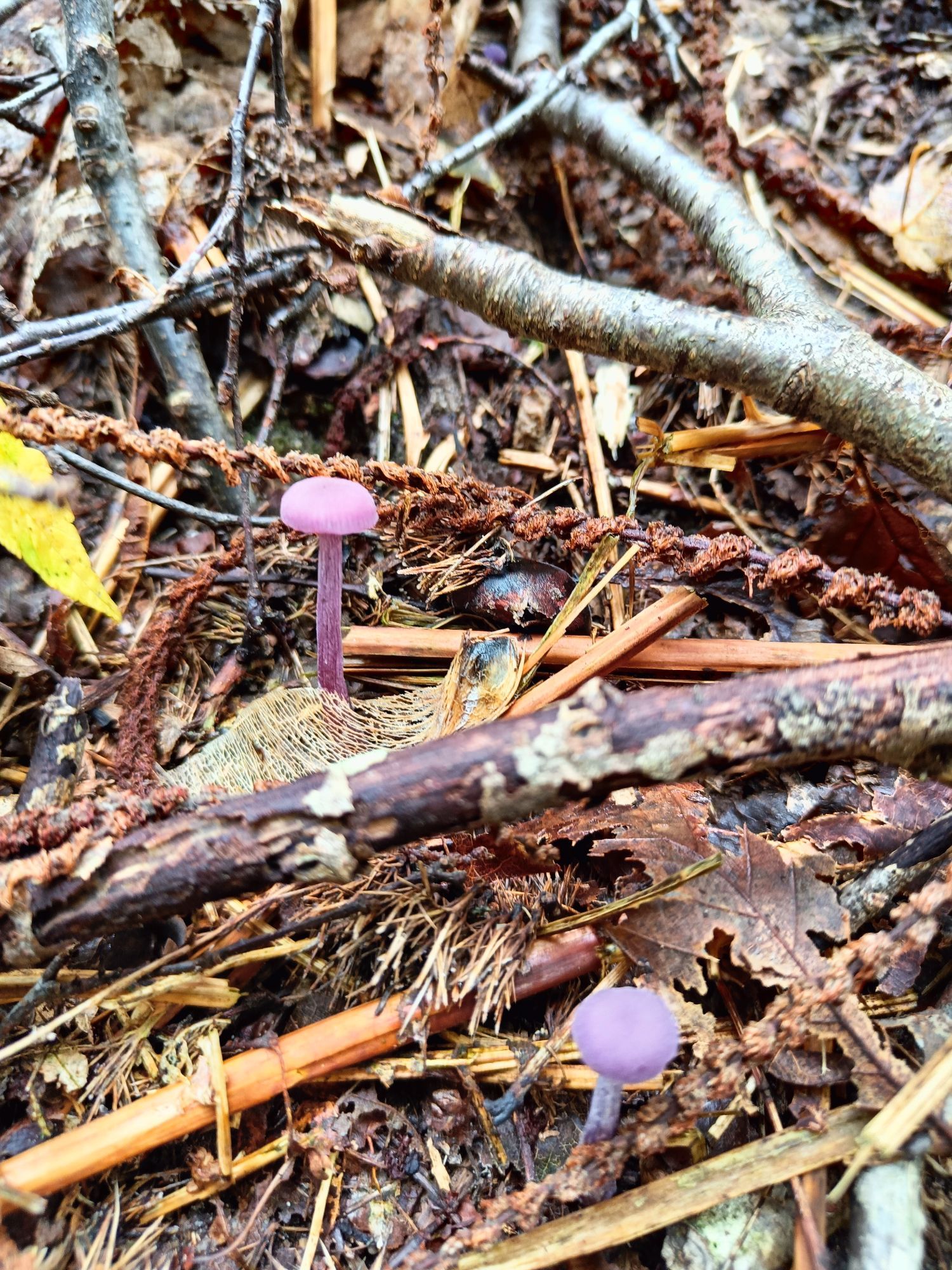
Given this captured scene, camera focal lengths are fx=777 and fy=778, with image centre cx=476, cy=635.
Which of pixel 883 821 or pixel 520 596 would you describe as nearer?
pixel 883 821

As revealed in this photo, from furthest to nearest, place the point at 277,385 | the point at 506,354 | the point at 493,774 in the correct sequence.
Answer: the point at 506,354, the point at 277,385, the point at 493,774

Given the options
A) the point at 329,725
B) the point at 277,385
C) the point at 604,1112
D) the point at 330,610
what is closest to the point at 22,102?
the point at 277,385

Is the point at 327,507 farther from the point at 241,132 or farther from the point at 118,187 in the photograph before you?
the point at 118,187

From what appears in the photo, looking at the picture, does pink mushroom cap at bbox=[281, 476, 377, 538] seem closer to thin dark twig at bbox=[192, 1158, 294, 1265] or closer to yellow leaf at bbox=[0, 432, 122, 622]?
yellow leaf at bbox=[0, 432, 122, 622]

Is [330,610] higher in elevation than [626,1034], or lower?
higher

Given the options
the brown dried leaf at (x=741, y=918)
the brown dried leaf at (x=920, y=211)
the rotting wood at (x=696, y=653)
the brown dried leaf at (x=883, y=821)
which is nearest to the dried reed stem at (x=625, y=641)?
the rotting wood at (x=696, y=653)
